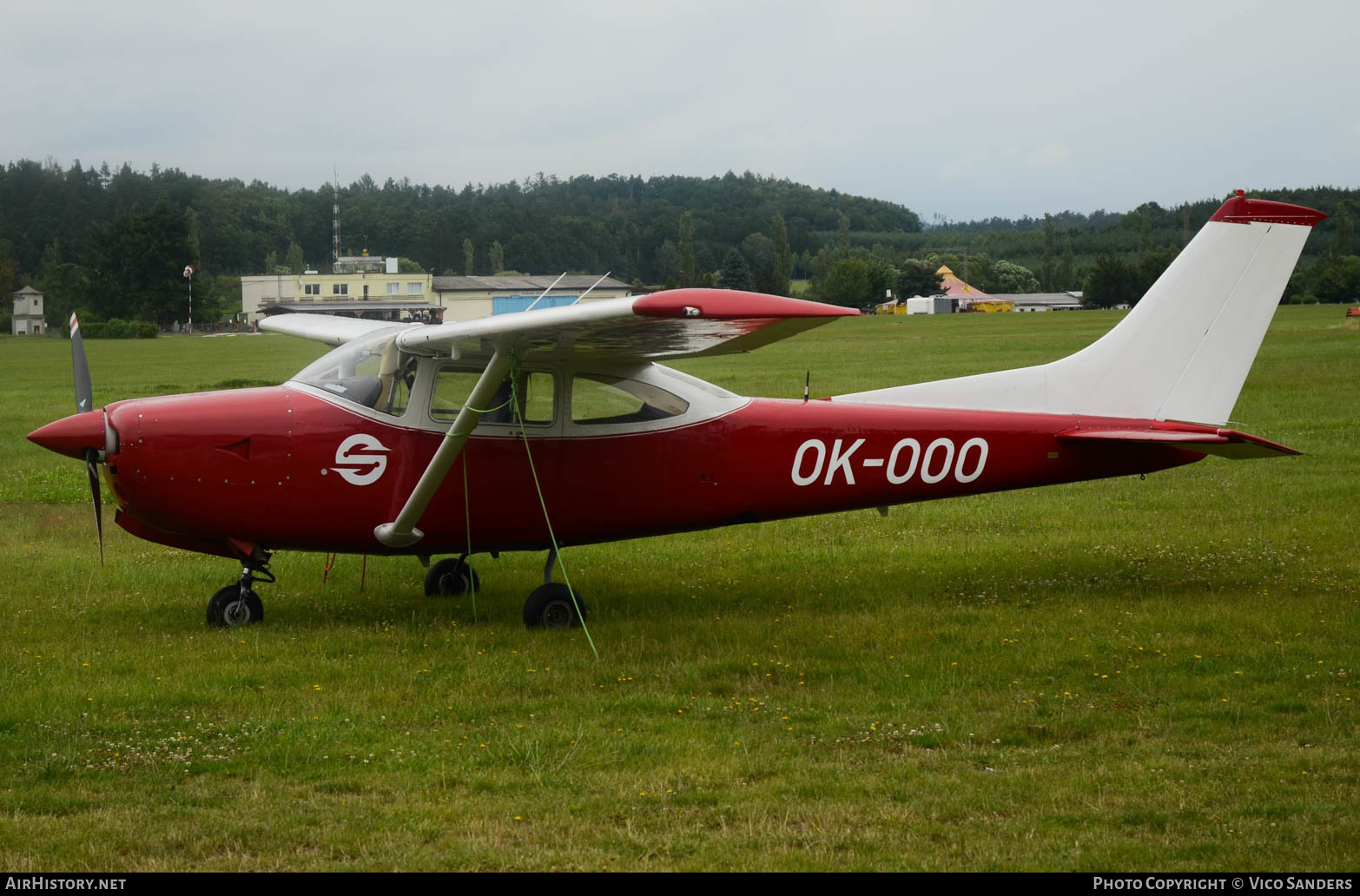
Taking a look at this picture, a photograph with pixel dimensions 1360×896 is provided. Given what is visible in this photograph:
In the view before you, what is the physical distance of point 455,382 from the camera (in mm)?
8781

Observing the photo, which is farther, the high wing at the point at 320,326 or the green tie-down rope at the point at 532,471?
the high wing at the point at 320,326

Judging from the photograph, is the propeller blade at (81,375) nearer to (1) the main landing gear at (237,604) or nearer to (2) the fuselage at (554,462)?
(2) the fuselage at (554,462)

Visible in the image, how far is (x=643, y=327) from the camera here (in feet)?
25.2

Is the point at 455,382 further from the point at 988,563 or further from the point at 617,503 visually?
the point at 988,563

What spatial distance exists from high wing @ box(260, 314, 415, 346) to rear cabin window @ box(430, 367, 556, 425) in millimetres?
2591

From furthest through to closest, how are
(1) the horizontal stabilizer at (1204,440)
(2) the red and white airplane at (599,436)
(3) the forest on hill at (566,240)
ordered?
(3) the forest on hill at (566,240)
(1) the horizontal stabilizer at (1204,440)
(2) the red and white airplane at (599,436)

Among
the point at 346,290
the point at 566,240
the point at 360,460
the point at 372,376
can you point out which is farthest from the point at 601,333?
the point at 566,240

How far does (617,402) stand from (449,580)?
232cm

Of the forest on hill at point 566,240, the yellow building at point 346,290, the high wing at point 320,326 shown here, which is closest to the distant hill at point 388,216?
the forest on hill at point 566,240

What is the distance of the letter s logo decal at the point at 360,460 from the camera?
8.55 metres

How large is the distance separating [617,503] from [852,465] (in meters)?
1.81

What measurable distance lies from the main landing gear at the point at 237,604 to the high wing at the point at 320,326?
2960 millimetres

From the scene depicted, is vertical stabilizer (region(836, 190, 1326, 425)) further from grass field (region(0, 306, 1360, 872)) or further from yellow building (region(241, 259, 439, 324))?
yellow building (region(241, 259, 439, 324))

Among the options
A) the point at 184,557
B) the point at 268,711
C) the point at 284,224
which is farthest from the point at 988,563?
the point at 284,224
